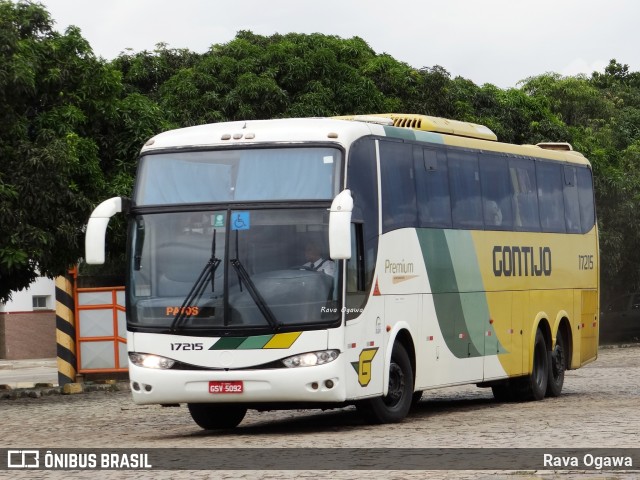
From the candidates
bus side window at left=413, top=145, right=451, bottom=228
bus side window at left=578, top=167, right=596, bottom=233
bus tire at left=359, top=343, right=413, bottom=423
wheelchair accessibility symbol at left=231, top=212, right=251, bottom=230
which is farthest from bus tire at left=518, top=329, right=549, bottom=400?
wheelchair accessibility symbol at left=231, top=212, right=251, bottom=230

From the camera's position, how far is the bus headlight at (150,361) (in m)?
16.0

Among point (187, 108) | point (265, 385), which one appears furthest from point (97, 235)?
point (187, 108)

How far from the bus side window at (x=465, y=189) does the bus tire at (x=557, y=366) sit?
377cm

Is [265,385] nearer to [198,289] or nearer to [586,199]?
[198,289]

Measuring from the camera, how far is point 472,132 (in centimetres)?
2109

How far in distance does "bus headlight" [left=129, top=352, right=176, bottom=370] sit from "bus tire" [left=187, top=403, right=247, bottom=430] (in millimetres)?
1374

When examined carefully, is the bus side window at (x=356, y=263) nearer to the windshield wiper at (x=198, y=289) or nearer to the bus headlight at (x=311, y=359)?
the bus headlight at (x=311, y=359)

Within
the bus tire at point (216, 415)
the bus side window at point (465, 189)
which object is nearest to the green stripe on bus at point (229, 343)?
the bus tire at point (216, 415)

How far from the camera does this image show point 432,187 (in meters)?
18.8

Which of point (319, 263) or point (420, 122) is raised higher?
point (420, 122)

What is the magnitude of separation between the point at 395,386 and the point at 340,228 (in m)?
3.14

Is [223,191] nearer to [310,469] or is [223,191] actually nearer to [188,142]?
[188,142]

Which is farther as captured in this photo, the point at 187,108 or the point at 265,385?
the point at 187,108

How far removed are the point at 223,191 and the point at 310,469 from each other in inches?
198
